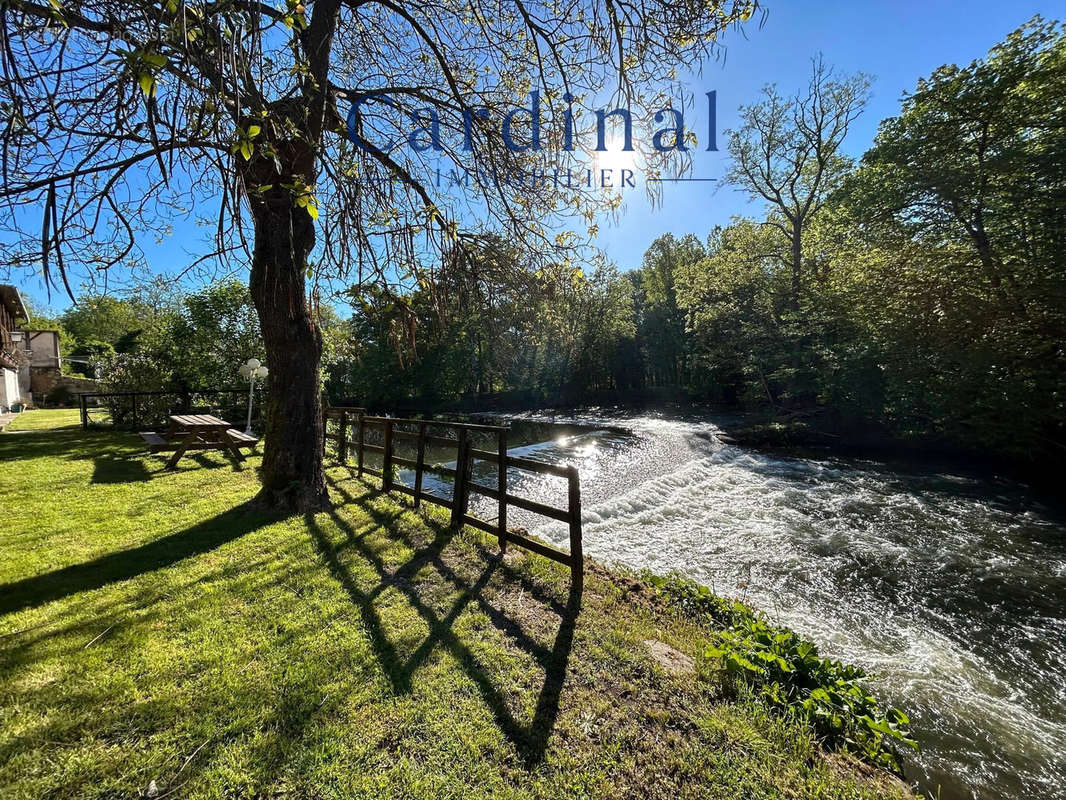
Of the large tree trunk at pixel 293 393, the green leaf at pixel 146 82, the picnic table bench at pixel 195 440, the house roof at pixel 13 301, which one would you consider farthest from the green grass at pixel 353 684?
the house roof at pixel 13 301

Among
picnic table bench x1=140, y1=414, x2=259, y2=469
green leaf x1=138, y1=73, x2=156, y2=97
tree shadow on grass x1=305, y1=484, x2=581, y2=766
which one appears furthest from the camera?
picnic table bench x1=140, y1=414, x2=259, y2=469

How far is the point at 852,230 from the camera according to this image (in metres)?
16.4

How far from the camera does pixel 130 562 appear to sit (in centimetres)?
388

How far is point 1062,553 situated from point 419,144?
407 inches

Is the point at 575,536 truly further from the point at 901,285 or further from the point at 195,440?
the point at 901,285

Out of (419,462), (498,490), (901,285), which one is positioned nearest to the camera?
(498,490)

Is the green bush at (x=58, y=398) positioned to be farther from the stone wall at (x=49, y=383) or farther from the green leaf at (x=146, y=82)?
the green leaf at (x=146, y=82)

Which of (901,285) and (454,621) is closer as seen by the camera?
(454,621)

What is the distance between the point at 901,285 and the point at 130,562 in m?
17.0

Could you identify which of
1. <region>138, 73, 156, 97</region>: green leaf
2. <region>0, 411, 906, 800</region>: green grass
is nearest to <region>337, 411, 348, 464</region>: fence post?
<region>0, 411, 906, 800</region>: green grass

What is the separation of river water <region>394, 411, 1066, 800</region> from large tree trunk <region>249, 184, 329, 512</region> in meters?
3.33

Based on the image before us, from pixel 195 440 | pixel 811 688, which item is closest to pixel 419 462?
pixel 811 688

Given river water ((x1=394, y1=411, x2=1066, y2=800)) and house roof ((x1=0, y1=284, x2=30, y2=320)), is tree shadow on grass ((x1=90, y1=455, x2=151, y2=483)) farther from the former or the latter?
house roof ((x1=0, y1=284, x2=30, y2=320))

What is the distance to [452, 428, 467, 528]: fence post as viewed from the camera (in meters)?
4.97
